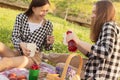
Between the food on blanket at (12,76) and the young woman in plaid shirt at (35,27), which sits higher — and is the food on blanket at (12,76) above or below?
below

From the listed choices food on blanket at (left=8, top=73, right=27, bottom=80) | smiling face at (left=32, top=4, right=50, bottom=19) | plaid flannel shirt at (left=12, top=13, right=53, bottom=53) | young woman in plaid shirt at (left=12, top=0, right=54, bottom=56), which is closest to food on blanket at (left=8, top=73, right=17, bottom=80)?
food on blanket at (left=8, top=73, right=27, bottom=80)

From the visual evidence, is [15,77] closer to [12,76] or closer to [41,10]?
[12,76]

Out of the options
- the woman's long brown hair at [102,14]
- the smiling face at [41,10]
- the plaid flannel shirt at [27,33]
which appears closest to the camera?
the woman's long brown hair at [102,14]

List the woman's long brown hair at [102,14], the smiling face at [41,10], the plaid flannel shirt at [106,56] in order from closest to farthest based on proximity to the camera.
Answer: the plaid flannel shirt at [106,56] → the woman's long brown hair at [102,14] → the smiling face at [41,10]

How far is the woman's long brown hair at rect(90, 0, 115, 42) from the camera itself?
114 inches

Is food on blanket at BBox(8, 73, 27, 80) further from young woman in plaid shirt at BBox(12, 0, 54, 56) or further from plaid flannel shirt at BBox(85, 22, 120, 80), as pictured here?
plaid flannel shirt at BBox(85, 22, 120, 80)

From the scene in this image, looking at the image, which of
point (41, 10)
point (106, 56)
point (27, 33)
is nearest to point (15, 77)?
point (27, 33)

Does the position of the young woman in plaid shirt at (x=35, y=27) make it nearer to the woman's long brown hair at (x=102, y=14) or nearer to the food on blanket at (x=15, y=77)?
the food on blanket at (x=15, y=77)

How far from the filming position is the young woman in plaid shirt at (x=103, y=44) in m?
2.72

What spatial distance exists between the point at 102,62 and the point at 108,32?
0.29 meters

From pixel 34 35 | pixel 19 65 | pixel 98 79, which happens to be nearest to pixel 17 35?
pixel 34 35

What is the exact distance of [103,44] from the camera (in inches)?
106

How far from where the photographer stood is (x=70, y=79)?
2.98 m

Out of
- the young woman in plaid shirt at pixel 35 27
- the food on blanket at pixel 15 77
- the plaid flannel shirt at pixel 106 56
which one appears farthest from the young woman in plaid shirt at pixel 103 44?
the young woman in plaid shirt at pixel 35 27
